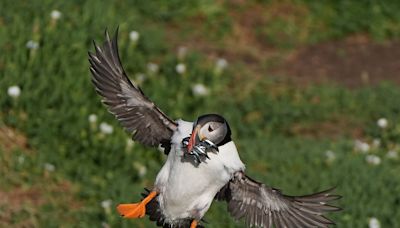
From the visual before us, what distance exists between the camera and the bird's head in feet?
15.0

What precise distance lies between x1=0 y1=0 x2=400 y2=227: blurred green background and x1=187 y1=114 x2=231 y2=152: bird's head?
2.03 meters

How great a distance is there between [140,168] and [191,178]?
2943 mm

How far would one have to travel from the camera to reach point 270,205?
16.6 ft

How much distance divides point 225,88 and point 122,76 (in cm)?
449

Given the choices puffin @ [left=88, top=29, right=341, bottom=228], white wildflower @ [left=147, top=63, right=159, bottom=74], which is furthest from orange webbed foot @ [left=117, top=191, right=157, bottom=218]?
white wildflower @ [left=147, top=63, right=159, bottom=74]

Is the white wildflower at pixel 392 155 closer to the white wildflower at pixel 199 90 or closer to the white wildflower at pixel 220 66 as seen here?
the white wildflower at pixel 199 90

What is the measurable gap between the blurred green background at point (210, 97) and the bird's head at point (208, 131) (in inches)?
79.9

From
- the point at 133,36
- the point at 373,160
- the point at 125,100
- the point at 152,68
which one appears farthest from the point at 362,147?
the point at 125,100

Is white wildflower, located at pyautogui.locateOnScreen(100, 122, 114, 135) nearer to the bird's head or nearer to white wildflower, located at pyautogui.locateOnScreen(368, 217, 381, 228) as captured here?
white wildflower, located at pyautogui.locateOnScreen(368, 217, 381, 228)

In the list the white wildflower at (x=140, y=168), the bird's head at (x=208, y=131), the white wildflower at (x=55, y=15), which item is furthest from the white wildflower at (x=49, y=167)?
the bird's head at (x=208, y=131)

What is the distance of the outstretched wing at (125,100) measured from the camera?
5.20m

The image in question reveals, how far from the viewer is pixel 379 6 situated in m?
11.7

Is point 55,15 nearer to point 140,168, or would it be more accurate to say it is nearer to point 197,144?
point 140,168

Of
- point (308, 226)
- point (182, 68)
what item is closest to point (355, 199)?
point (308, 226)
